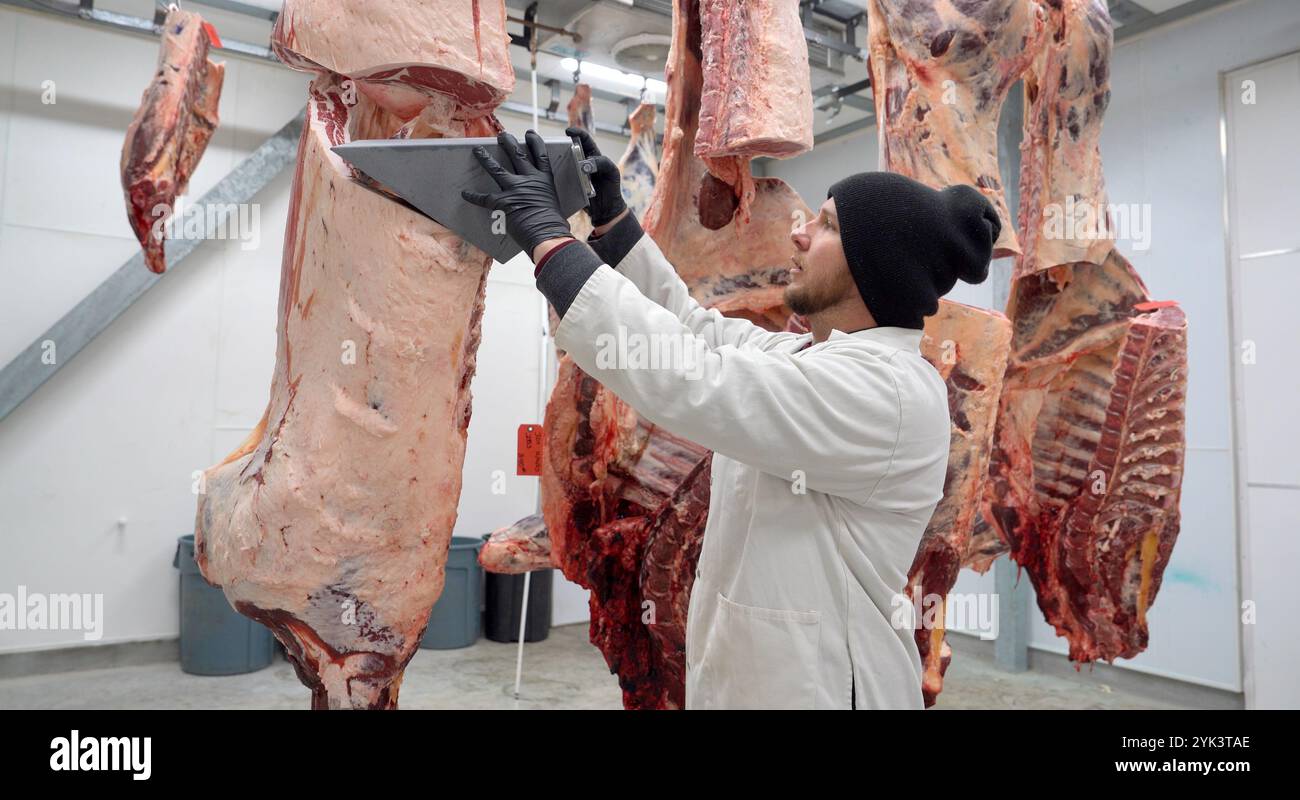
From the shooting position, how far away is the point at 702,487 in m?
2.23

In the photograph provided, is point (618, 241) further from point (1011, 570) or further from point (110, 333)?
point (1011, 570)

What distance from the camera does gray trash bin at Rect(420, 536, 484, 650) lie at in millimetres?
6594

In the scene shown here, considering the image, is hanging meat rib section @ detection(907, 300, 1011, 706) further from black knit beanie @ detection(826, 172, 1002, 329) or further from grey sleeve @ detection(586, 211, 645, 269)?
grey sleeve @ detection(586, 211, 645, 269)

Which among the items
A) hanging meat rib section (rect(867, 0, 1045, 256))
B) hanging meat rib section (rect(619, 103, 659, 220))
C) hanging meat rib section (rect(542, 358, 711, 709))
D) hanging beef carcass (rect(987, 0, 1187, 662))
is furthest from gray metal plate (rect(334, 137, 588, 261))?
hanging meat rib section (rect(619, 103, 659, 220))

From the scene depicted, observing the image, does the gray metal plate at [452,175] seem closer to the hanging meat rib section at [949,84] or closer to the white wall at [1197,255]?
the hanging meat rib section at [949,84]

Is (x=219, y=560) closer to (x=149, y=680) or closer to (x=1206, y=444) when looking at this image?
(x=149, y=680)

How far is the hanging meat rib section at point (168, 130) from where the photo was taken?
2758 mm

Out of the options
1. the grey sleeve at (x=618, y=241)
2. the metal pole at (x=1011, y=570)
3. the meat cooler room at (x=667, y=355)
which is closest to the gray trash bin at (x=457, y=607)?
the meat cooler room at (x=667, y=355)

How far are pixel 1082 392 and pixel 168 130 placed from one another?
10.4 ft

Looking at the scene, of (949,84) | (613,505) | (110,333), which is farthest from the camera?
(110,333)

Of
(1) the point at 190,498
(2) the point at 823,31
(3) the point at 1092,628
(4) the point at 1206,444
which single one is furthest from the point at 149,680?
(4) the point at 1206,444

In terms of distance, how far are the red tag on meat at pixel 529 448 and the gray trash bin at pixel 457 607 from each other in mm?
3590

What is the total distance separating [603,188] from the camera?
1.78 metres

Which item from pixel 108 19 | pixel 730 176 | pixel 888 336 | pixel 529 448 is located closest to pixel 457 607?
pixel 529 448
